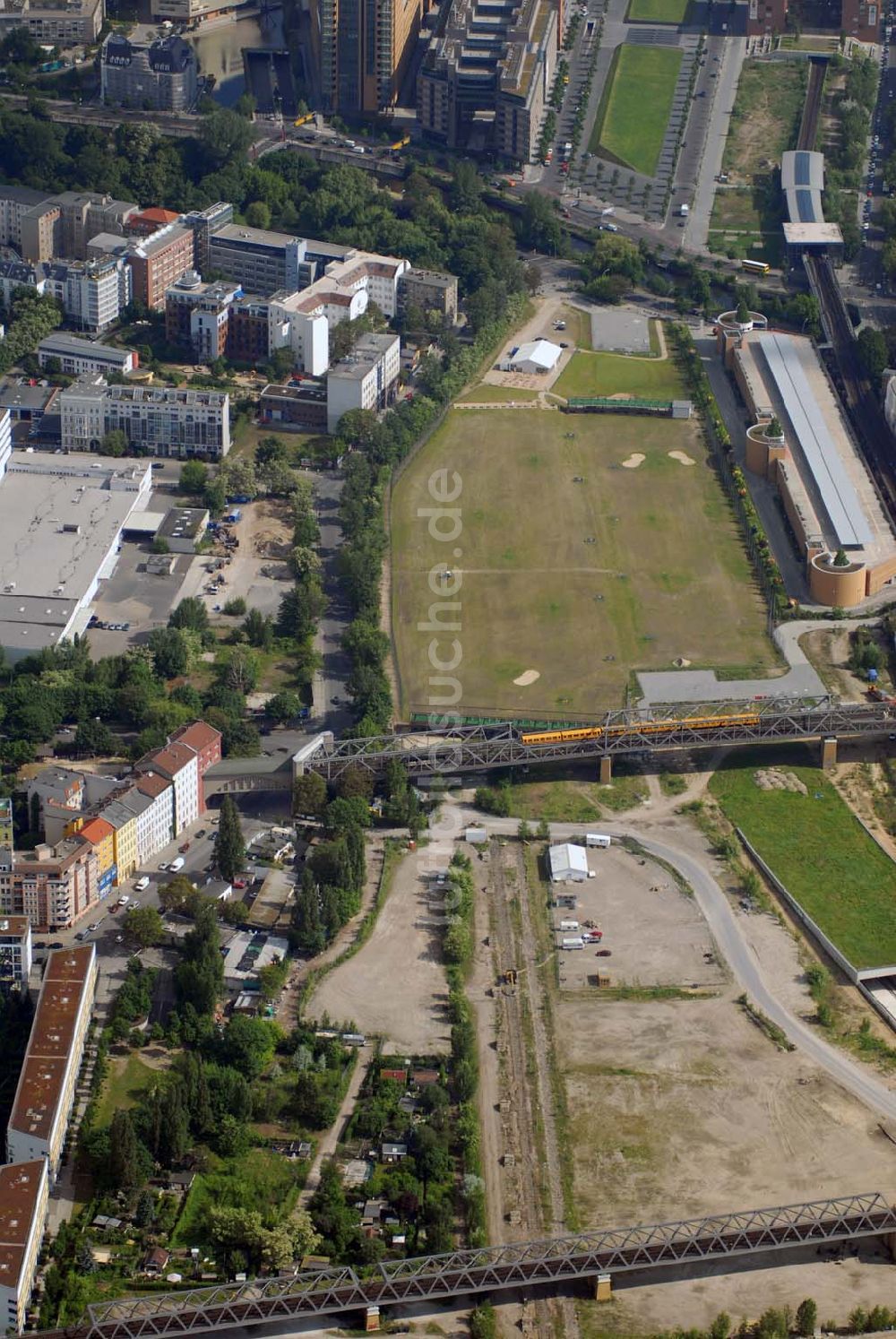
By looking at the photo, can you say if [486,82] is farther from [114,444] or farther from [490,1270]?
[490,1270]

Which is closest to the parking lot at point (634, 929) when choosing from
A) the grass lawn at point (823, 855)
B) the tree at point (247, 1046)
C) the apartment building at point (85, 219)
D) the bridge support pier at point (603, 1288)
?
the grass lawn at point (823, 855)

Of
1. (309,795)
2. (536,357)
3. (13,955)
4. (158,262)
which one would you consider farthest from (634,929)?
(158,262)

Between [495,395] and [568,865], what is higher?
[568,865]

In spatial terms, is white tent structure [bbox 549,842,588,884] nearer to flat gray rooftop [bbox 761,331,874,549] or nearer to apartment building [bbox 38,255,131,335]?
flat gray rooftop [bbox 761,331,874,549]

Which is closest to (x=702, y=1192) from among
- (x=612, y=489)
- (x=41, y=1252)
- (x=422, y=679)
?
(x=41, y=1252)

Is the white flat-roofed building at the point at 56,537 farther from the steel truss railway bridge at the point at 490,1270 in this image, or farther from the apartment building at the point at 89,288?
the steel truss railway bridge at the point at 490,1270

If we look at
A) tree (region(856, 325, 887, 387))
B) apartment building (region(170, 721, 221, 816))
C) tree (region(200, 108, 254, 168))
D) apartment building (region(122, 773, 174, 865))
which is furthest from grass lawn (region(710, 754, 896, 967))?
tree (region(200, 108, 254, 168))
